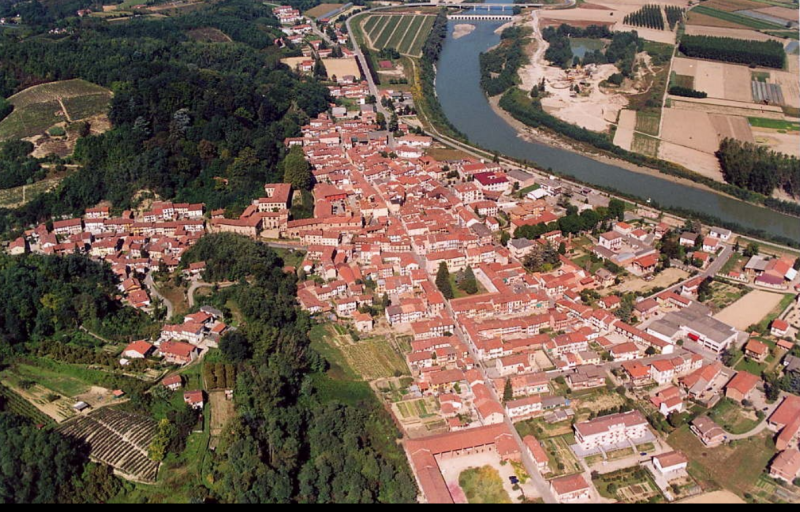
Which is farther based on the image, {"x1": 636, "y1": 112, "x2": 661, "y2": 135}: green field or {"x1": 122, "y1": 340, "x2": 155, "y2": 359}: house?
{"x1": 636, "y1": 112, "x2": 661, "y2": 135}: green field

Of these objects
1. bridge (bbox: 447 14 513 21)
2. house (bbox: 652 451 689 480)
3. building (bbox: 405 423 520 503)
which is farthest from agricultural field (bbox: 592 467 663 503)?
bridge (bbox: 447 14 513 21)

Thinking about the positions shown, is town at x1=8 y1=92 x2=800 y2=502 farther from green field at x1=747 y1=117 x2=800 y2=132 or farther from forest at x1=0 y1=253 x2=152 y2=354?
green field at x1=747 y1=117 x2=800 y2=132

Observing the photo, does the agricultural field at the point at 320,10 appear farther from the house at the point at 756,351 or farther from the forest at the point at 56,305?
the house at the point at 756,351

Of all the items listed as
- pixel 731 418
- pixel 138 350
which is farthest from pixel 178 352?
pixel 731 418

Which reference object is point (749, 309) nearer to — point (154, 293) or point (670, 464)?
point (670, 464)

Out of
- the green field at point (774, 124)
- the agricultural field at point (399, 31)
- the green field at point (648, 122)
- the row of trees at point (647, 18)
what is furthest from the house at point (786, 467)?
the row of trees at point (647, 18)
